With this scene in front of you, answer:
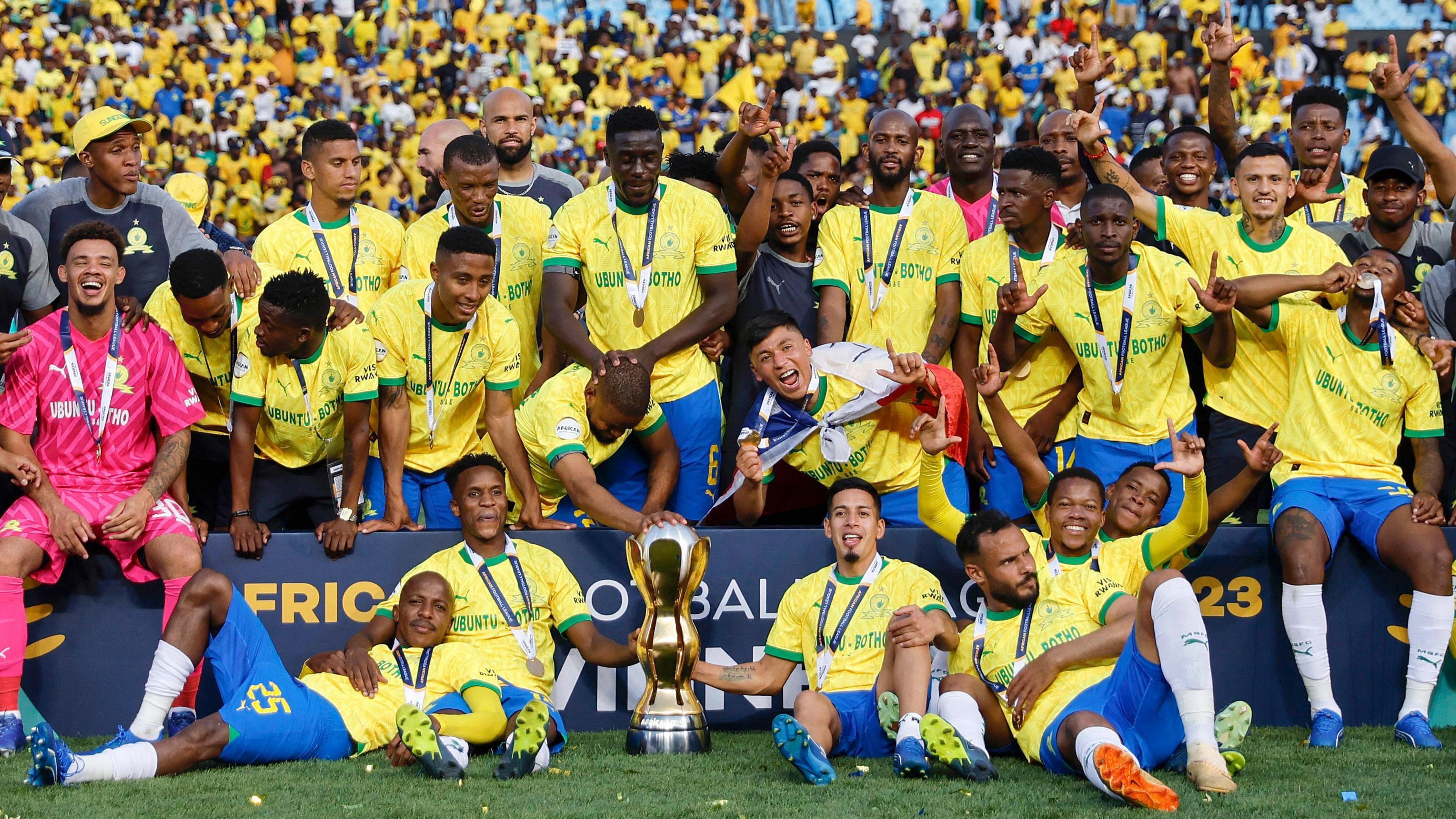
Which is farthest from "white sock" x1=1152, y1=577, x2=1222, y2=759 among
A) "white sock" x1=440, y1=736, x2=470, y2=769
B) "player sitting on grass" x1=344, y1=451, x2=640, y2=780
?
"white sock" x1=440, y1=736, x2=470, y2=769

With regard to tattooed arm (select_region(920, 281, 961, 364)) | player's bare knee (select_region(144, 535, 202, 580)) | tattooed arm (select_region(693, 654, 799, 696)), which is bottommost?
tattooed arm (select_region(693, 654, 799, 696))

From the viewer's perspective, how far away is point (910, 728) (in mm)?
5445

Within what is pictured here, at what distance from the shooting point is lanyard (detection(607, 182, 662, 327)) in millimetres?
7324

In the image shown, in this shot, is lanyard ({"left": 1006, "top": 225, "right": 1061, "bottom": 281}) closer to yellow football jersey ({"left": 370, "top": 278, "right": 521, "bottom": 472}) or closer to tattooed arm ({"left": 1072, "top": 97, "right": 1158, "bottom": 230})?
tattooed arm ({"left": 1072, "top": 97, "right": 1158, "bottom": 230})

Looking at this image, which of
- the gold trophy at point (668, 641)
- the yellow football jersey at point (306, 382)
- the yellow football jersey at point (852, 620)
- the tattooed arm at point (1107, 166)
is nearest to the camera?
the gold trophy at point (668, 641)

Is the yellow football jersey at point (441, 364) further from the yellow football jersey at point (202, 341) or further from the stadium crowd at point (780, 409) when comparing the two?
the yellow football jersey at point (202, 341)

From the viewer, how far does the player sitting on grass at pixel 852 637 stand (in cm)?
576

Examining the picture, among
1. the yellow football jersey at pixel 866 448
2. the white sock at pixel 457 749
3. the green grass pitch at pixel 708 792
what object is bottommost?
the green grass pitch at pixel 708 792

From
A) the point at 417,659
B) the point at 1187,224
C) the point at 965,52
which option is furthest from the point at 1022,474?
the point at 965,52

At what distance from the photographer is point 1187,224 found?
23.9ft

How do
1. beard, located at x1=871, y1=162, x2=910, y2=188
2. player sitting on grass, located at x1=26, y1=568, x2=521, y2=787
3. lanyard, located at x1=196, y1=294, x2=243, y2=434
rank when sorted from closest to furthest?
player sitting on grass, located at x1=26, y1=568, x2=521, y2=787 < lanyard, located at x1=196, y1=294, x2=243, y2=434 < beard, located at x1=871, y1=162, x2=910, y2=188

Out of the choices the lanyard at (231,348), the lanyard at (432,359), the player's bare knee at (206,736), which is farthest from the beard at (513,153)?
the player's bare knee at (206,736)

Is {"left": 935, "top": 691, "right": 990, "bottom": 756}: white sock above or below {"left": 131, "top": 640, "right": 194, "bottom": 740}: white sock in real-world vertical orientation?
below

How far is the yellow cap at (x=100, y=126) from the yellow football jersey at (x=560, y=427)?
260 centimetres
